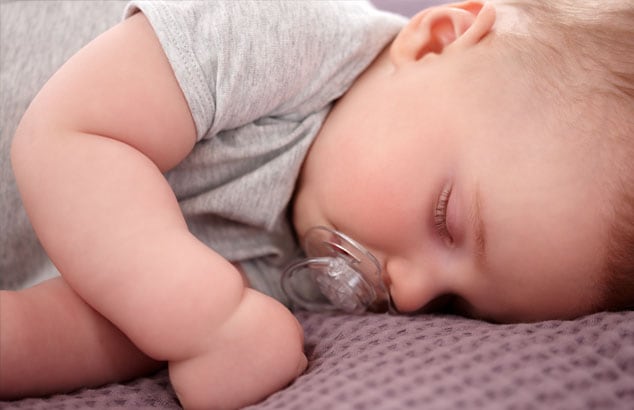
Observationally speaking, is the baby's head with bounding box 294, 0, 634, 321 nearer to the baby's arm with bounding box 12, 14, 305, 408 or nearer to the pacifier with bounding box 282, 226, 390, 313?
the pacifier with bounding box 282, 226, 390, 313

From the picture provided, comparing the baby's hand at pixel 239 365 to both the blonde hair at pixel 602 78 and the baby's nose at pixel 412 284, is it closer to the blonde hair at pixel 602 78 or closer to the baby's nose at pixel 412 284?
the baby's nose at pixel 412 284

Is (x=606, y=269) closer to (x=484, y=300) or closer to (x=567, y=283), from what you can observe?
(x=567, y=283)

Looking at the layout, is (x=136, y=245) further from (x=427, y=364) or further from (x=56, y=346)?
(x=427, y=364)

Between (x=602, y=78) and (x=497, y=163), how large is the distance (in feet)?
0.56

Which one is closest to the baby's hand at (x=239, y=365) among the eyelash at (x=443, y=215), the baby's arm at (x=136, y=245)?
the baby's arm at (x=136, y=245)

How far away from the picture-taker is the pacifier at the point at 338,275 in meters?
1.03

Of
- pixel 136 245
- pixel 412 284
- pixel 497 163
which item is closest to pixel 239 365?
pixel 136 245

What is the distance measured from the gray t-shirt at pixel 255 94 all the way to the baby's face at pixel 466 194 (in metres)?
0.07

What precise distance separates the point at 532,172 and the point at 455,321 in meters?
0.23

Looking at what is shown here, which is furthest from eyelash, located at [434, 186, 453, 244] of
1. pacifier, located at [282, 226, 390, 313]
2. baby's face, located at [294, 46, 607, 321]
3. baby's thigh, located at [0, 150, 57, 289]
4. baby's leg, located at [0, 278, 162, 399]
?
baby's thigh, located at [0, 150, 57, 289]

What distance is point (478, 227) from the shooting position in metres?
0.92

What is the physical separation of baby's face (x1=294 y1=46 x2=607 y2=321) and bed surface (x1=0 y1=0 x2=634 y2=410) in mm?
63

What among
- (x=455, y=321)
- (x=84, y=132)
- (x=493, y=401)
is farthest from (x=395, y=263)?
(x=84, y=132)

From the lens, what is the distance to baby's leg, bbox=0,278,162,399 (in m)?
0.82
